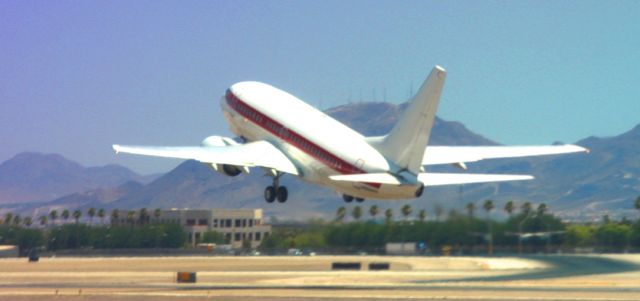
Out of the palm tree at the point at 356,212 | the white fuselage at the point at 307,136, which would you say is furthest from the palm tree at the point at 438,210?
the palm tree at the point at 356,212

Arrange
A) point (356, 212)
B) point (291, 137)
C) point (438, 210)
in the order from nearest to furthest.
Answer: point (438, 210) → point (291, 137) → point (356, 212)

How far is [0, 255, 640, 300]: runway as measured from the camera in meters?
62.3

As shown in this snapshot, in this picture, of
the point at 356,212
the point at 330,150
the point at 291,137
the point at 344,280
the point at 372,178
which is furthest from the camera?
the point at 356,212

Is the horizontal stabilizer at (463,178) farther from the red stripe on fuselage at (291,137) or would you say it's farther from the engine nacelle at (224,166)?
the engine nacelle at (224,166)

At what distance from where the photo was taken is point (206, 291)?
6762cm

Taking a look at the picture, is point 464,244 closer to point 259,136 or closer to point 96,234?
point 259,136

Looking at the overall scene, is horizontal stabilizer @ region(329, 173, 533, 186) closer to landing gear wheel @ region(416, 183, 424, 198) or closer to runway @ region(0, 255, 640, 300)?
landing gear wheel @ region(416, 183, 424, 198)

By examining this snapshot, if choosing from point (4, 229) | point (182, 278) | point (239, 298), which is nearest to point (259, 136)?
point (182, 278)

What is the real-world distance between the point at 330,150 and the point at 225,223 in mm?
73239

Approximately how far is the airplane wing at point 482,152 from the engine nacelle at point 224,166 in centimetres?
1224

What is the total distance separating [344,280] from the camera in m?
78.5

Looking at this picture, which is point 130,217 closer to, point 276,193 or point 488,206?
point 276,193

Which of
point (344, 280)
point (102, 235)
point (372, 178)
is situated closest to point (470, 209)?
point (344, 280)

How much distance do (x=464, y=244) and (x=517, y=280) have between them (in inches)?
363
